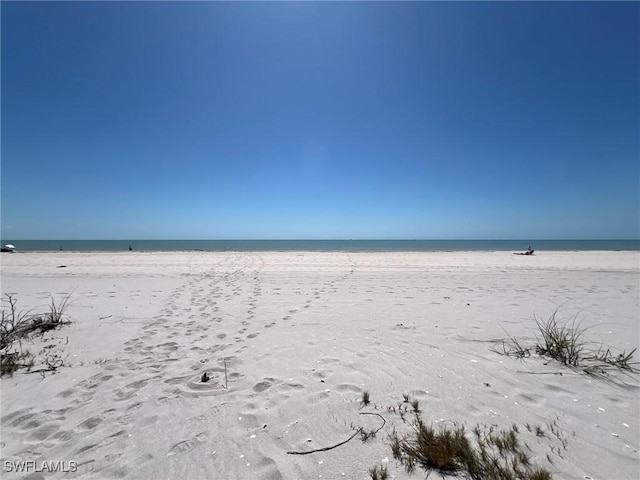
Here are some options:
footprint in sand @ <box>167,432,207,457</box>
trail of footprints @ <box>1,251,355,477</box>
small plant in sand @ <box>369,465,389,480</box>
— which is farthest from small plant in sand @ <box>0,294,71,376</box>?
small plant in sand @ <box>369,465,389,480</box>

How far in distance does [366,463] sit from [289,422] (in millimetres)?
909

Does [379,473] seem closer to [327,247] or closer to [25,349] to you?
[25,349]

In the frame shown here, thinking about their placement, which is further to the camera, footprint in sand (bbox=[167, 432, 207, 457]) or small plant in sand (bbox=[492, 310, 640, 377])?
small plant in sand (bbox=[492, 310, 640, 377])

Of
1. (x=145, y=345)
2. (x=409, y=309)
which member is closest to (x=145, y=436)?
(x=145, y=345)

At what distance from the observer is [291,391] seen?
3559 millimetres

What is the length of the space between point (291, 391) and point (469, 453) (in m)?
2.04

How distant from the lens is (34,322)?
18.2 ft

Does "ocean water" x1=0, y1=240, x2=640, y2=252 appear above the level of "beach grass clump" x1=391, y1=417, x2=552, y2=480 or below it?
above

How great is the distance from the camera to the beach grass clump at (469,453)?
7.41 ft

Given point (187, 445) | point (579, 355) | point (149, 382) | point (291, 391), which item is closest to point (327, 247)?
point (579, 355)

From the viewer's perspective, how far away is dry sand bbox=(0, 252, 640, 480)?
2520 mm

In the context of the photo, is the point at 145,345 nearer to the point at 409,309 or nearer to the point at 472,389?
the point at 472,389

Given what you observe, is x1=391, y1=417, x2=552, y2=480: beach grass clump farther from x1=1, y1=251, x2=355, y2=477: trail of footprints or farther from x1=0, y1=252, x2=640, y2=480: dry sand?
x1=1, y1=251, x2=355, y2=477: trail of footprints

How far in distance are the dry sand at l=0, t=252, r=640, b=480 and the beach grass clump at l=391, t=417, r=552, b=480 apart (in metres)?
0.14
